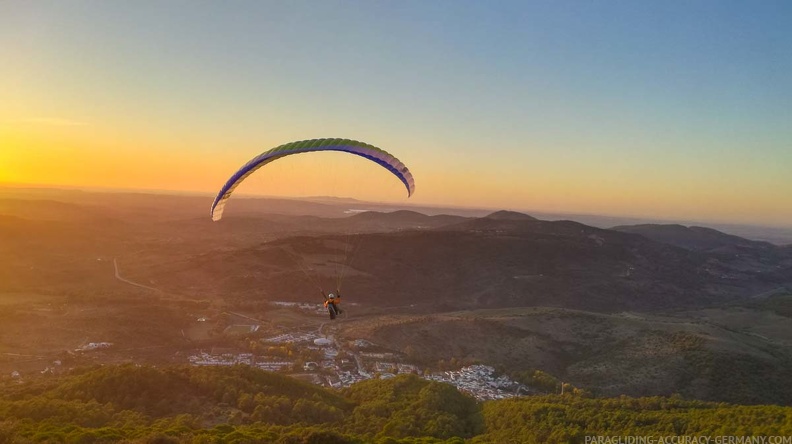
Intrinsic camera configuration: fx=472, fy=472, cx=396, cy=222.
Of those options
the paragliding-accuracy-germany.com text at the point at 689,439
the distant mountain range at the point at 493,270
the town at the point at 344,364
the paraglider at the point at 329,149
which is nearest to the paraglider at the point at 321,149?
the paraglider at the point at 329,149

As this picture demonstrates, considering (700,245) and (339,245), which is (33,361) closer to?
(339,245)

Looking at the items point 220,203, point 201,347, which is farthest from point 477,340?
point 220,203

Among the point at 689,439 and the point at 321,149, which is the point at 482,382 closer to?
the point at 689,439

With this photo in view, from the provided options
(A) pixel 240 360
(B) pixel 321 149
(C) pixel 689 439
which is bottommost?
(A) pixel 240 360

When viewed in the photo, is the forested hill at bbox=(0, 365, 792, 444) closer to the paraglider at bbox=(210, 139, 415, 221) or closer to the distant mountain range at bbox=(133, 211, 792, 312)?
the paraglider at bbox=(210, 139, 415, 221)

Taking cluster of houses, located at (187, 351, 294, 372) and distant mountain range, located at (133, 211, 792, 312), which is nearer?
cluster of houses, located at (187, 351, 294, 372)

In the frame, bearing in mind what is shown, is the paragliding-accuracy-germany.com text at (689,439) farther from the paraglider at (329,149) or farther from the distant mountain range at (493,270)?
the distant mountain range at (493,270)

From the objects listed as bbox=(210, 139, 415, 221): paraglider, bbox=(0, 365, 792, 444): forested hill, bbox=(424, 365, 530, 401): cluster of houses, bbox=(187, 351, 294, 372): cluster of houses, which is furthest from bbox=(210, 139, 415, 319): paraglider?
bbox=(187, 351, 294, 372): cluster of houses

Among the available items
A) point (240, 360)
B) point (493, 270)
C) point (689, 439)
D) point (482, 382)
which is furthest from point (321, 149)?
point (493, 270)
